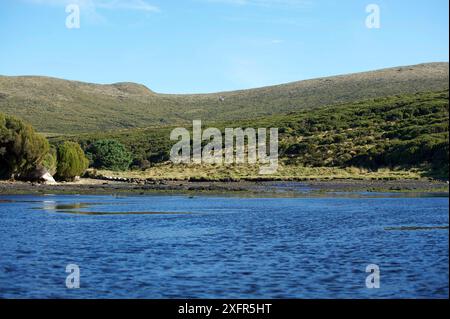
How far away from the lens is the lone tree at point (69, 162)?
7406cm

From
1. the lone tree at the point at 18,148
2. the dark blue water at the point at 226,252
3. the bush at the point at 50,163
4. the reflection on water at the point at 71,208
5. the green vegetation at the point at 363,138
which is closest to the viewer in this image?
the dark blue water at the point at 226,252

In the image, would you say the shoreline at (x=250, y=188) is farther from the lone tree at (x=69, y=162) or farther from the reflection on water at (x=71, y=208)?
the reflection on water at (x=71, y=208)

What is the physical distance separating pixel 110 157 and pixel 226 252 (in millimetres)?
70210

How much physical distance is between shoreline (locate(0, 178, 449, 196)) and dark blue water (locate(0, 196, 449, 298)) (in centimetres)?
1467

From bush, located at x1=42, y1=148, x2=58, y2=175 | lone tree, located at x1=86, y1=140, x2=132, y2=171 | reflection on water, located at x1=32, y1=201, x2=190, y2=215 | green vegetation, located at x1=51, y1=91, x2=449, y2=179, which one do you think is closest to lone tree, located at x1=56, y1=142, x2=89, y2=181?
bush, located at x1=42, y1=148, x2=58, y2=175

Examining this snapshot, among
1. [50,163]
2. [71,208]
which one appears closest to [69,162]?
[50,163]

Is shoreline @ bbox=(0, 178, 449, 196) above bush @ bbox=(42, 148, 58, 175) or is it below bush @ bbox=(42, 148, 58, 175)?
below

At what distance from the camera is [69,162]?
74.8 metres

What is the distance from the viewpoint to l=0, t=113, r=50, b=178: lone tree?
6681cm

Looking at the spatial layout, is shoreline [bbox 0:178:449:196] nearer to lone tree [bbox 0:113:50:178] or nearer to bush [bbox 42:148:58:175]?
lone tree [bbox 0:113:50:178]

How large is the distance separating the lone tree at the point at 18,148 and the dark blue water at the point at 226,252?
18194 mm

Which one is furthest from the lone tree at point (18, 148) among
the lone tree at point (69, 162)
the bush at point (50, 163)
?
the lone tree at point (69, 162)

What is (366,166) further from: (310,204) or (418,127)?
(310,204)
